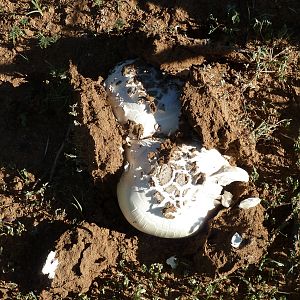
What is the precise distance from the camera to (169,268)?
3801 millimetres

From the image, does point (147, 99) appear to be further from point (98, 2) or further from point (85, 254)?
point (85, 254)

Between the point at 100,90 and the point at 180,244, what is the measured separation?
1110mm

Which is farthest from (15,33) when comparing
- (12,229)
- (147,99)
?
(12,229)

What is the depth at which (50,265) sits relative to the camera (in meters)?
3.67

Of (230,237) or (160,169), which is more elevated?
(160,169)

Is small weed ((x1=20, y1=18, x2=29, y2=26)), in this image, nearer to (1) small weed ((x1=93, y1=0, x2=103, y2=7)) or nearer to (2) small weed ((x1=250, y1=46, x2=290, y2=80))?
(1) small weed ((x1=93, y1=0, x2=103, y2=7))

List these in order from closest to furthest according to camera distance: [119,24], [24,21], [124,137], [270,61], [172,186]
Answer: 1. [172,186]
2. [124,137]
3. [270,61]
4. [119,24]
5. [24,21]

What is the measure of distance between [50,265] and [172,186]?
3.09 ft

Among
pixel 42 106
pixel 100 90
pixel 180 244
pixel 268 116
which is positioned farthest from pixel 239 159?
pixel 42 106

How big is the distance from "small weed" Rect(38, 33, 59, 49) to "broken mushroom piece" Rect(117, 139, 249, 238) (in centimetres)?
103

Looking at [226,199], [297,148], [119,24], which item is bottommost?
[226,199]

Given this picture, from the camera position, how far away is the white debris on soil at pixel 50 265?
Result: 3.66 meters

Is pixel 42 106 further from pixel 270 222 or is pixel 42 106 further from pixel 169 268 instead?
pixel 270 222

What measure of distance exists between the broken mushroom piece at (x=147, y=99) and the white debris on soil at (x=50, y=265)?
3.10ft
